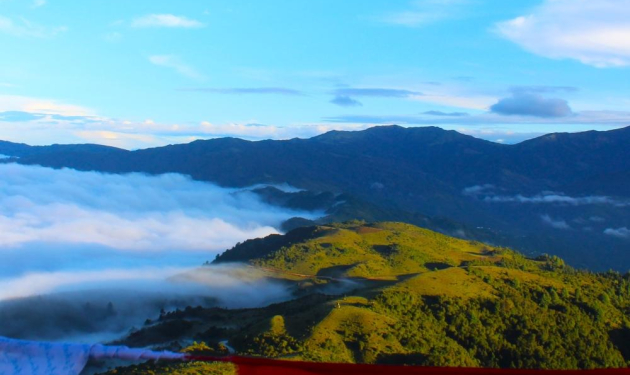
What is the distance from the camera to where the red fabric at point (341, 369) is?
5.73 meters

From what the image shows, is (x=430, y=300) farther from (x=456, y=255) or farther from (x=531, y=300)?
(x=456, y=255)

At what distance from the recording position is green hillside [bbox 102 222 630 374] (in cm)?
6106

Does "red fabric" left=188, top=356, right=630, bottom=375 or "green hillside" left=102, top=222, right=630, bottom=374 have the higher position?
"red fabric" left=188, top=356, right=630, bottom=375

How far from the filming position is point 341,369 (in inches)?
235

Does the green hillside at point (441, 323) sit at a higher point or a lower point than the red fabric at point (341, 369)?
lower

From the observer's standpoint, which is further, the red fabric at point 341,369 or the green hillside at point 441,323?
the green hillside at point 441,323

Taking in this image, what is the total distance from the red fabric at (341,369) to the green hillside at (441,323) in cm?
4573

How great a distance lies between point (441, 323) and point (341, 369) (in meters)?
71.6

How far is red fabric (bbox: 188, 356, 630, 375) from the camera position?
18.8ft

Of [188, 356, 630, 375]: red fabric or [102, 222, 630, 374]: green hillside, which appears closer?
[188, 356, 630, 375]: red fabric

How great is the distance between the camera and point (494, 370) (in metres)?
5.98

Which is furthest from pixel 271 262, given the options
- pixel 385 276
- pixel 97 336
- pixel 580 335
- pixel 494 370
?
pixel 494 370

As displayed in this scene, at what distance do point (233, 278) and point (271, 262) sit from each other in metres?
9.87

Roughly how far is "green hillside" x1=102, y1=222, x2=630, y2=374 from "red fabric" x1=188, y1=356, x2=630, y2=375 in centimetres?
4573
